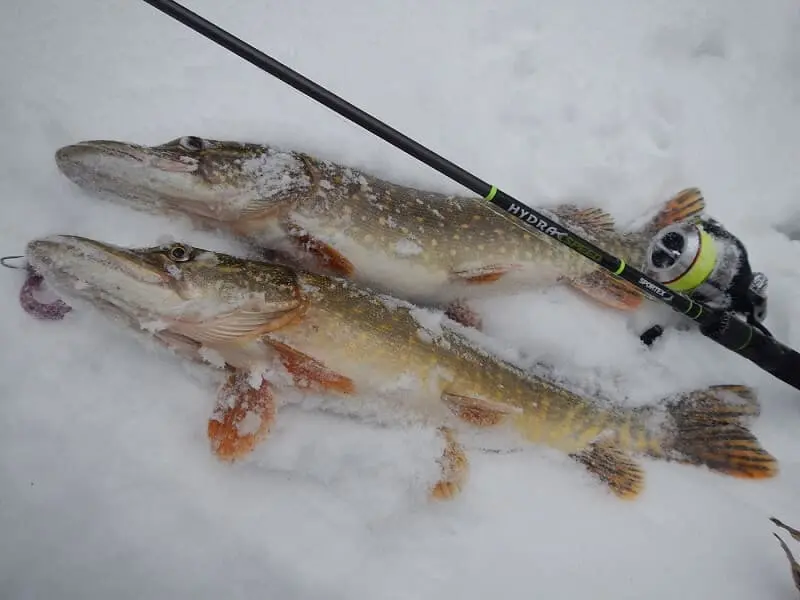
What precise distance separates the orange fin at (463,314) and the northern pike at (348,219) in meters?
0.02

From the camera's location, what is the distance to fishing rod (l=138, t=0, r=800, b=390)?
1763 mm

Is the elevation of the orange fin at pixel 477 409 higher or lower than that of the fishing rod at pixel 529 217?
lower

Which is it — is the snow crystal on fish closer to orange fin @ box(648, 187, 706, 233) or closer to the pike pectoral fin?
the pike pectoral fin

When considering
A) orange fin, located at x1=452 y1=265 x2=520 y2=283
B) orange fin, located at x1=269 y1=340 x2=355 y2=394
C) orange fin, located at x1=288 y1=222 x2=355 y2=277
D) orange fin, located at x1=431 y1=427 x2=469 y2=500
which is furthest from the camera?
orange fin, located at x1=452 y1=265 x2=520 y2=283

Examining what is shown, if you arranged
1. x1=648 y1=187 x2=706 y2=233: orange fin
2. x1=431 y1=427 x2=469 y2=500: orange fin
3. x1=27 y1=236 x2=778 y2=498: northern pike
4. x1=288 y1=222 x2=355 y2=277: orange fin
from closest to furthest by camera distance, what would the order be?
1. x1=27 y1=236 x2=778 y2=498: northern pike
2. x1=431 y1=427 x2=469 y2=500: orange fin
3. x1=288 y1=222 x2=355 y2=277: orange fin
4. x1=648 y1=187 x2=706 y2=233: orange fin

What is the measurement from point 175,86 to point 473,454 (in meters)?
2.33

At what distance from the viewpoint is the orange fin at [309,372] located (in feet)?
6.95

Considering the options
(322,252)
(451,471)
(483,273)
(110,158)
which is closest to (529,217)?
(483,273)

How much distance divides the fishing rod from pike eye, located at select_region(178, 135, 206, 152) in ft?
1.83

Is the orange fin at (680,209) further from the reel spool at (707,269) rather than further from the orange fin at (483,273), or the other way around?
the orange fin at (483,273)

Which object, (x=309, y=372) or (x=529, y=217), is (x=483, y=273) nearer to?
(x=529, y=217)

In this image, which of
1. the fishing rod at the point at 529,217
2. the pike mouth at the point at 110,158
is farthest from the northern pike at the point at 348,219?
the fishing rod at the point at 529,217

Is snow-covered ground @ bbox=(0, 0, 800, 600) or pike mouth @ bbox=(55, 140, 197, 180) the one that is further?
pike mouth @ bbox=(55, 140, 197, 180)

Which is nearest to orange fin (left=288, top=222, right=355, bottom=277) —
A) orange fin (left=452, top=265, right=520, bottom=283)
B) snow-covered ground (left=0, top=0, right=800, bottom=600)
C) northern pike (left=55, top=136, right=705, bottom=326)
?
northern pike (left=55, top=136, right=705, bottom=326)
